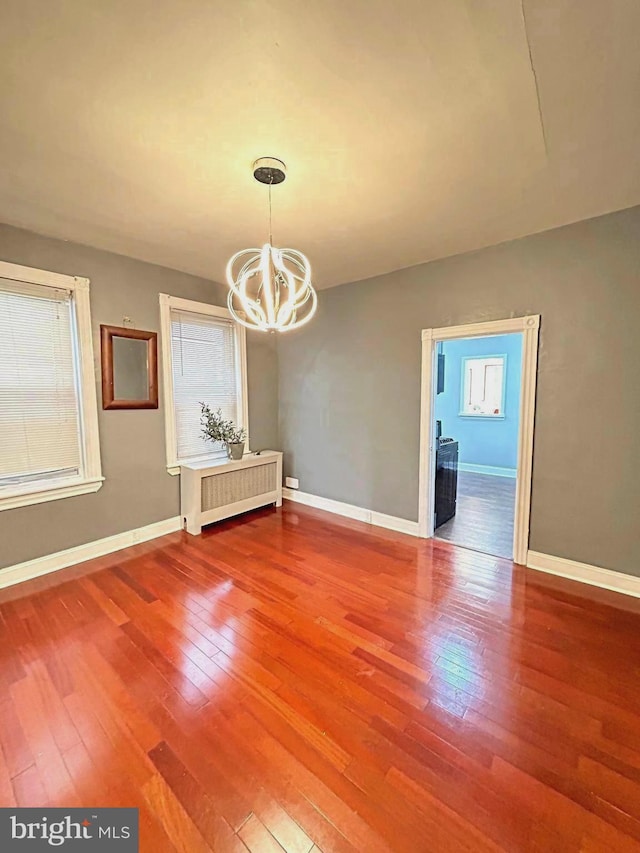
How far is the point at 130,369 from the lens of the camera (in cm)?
326

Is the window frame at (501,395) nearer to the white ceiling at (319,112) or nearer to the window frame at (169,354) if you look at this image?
the white ceiling at (319,112)

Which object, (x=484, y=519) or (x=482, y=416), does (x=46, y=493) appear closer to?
(x=484, y=519)

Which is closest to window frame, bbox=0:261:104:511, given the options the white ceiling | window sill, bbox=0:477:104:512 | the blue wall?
window sill, bbox=0:477:104:512

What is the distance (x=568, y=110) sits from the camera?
1532 millimetres

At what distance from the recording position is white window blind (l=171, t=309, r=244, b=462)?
369cm

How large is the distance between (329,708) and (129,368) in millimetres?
3063

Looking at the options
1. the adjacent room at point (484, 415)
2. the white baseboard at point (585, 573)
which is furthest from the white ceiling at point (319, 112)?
the adjacent room at point (484, 415)

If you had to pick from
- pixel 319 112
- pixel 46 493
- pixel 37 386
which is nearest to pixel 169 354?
pixel 37 386

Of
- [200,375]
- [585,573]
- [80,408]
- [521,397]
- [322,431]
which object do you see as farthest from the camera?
[322,431]

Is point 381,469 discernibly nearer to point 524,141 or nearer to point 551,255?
point 551,255

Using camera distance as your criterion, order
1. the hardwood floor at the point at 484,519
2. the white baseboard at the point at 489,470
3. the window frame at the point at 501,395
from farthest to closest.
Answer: the window frame at the point at 501,395 < the white baseboard at the point at 489,470 < the hardwood floor at the point at 484,519

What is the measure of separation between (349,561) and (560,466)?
6.10ft

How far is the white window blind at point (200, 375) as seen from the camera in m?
3.69

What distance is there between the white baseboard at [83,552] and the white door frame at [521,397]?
2736mm
